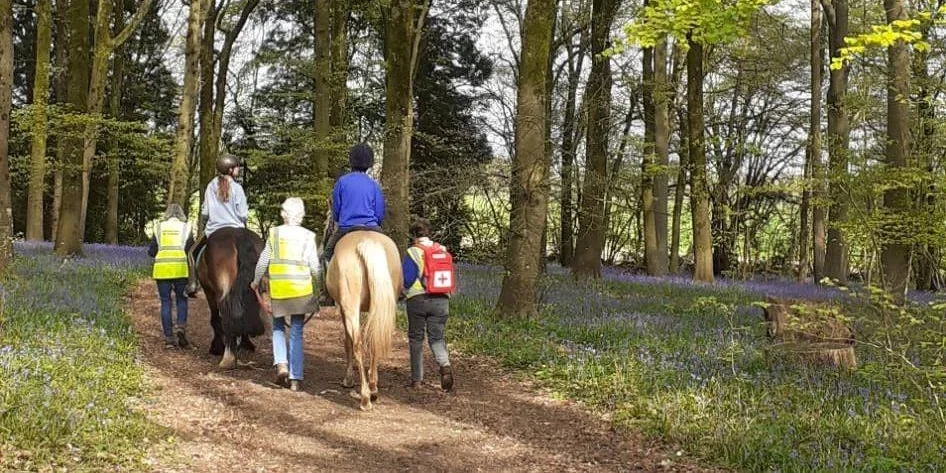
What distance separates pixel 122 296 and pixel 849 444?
450 inches

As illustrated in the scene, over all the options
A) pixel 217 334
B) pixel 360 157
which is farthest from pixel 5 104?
pixel 360 157

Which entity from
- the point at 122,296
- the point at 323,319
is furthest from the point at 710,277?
the point at 122,296

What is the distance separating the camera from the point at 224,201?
28.0 feet

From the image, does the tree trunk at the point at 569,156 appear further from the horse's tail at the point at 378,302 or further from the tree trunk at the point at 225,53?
the tree trunk at the point at 225,53

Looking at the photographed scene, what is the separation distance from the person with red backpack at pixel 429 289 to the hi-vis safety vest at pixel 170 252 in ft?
10.1

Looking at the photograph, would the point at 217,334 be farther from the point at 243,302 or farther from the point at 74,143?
the point at 74,143

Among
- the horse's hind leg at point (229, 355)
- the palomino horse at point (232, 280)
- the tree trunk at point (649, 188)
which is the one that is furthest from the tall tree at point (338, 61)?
the horse's hind leg at point (229, 355)

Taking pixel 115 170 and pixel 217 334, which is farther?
pixel 115 170

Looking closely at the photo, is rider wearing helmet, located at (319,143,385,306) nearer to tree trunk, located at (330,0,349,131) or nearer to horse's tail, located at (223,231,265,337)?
horse's tail, located at (223,231,265,337)

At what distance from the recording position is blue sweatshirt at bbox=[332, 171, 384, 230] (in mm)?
A: 7488

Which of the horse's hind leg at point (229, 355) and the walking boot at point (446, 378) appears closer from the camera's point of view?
the walking boot at point (446, 378)

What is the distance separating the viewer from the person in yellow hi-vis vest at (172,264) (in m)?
9.00

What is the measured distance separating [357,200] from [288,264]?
3.20 ft

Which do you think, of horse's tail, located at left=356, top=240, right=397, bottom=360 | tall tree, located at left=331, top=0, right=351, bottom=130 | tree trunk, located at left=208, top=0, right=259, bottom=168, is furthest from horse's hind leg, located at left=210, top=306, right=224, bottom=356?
tree trunk, located at left=208, top=0, right=259, bottom=168
